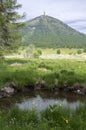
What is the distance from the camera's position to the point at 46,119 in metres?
11.7

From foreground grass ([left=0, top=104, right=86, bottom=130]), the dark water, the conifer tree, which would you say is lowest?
the dark water

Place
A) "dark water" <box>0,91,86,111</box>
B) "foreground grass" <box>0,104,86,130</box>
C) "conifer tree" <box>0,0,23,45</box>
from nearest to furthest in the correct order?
"foreground grass" <box>0,104,86,130</box>
"dark water" <box>0,91,86,111</box>
"conifer tree" <box>0,0,23,45</box>

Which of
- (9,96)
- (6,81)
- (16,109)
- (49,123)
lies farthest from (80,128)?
(6,81)

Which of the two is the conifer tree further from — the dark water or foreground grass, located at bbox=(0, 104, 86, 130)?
foreground grass, located at bbox=(0, 104, 86, 130)

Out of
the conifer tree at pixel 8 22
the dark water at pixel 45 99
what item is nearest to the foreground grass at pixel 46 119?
the dark water at pixel 45 99

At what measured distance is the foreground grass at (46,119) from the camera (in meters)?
10.2

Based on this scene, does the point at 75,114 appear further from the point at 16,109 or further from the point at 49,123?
the point at 16,109

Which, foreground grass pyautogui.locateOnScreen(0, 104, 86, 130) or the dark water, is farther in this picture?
the dark water

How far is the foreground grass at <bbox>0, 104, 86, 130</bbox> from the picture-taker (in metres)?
10.2

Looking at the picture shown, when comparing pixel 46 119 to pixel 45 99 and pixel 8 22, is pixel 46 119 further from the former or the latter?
pixel 8 22

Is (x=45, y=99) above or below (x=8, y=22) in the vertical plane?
below

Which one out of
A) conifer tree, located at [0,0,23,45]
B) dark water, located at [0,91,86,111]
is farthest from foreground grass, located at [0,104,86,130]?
conifer tree, located at [0,0,23,45]

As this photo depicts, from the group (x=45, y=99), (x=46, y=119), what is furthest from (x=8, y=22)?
(x=46, y=119)

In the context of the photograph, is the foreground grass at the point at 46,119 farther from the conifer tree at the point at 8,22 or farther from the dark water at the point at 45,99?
the conifer tree at the point at 8,22
